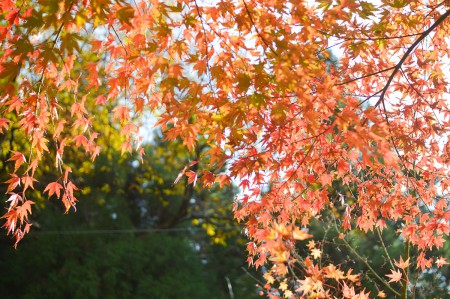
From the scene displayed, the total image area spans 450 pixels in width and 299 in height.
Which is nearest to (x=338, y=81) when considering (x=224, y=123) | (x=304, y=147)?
(x=304, y=147)

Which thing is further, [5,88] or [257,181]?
[257,181]

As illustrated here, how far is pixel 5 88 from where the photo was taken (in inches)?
64.6

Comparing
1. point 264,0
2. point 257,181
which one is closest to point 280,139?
point 257,181

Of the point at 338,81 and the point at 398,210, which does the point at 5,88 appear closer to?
the point at 338,81

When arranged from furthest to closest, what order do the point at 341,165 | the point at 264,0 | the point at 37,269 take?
the point at 37,269 < the point at 341,165 < the point at 264,0

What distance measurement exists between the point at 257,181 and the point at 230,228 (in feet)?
16.2

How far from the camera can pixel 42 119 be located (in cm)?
211

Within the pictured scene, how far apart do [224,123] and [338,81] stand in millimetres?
770

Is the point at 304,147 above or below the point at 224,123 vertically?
below

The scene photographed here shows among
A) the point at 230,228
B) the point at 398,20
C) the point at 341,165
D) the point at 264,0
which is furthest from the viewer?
the point at 230,228

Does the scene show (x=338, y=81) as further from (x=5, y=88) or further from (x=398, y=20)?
(x=5, y=88)

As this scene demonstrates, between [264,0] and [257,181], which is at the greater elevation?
[264,0]

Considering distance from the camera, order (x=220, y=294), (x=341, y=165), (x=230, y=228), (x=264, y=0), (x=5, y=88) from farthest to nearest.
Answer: (x=230, y=228), (x=220, y=294), (x=341, y=165), (x=264, y=0), (x=5, y=88)

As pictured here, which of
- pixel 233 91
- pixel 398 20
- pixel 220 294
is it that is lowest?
pixel 220 294
